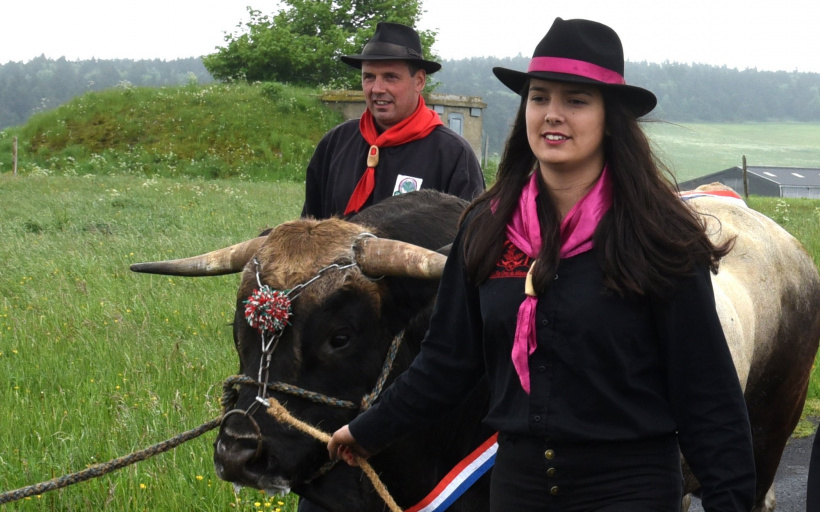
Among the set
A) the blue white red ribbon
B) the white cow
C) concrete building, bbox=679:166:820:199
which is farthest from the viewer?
concrete building, bbox=679:166:820:199

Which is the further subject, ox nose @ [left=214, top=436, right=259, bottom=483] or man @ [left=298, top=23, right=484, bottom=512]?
man @ [left=298, top=23, right=484, bottom=512]

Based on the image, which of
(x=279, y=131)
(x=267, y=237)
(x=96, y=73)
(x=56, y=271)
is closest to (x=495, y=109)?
(x=279, y=131)

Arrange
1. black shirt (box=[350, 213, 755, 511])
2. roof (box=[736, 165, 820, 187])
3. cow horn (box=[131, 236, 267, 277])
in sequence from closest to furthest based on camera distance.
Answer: black shirt (box=[350, 213, 755, 511]), cow horn (box=[131, 236, 267, 277]), roof (box=[736, 165, 820, 187])

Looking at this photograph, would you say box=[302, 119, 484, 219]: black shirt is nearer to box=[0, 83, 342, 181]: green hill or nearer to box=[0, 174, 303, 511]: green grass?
box=[0, 174, 303, 511]: green grass

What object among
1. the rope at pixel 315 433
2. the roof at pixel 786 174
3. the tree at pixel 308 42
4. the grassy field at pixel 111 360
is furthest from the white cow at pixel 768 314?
the roof at pixel 786 174

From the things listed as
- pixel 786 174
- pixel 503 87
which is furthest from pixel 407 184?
pixel 503 87

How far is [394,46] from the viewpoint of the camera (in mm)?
4988

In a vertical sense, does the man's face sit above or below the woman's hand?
above

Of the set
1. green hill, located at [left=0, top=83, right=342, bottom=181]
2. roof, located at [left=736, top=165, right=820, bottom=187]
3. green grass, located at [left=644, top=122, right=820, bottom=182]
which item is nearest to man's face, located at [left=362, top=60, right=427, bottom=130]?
green hill, located at [left=0, top=83, right=342, bottom=181]

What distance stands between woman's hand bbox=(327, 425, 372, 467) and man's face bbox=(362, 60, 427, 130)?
7.50 ft

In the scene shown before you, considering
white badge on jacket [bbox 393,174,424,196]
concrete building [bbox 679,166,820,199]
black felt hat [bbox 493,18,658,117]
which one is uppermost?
black felt hat [bbox 493,18,658,117]

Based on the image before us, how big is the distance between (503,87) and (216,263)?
107 m

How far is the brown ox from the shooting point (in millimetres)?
3428

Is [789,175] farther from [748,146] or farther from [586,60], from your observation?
[586,60]
